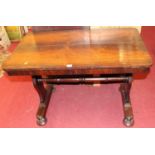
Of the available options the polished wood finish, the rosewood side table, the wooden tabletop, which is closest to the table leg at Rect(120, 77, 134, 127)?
the rosewood side table

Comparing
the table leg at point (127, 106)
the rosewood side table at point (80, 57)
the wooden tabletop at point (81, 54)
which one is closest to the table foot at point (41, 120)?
the rosewood side table at point (80, 57)

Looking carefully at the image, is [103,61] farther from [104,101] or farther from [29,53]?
[104,101]

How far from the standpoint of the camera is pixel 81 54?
4.63 ft

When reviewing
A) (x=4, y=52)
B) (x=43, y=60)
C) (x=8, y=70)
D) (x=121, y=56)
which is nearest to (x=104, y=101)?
(x=121, y=56)

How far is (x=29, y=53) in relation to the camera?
1.47m

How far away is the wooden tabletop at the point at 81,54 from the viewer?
1.30 meters

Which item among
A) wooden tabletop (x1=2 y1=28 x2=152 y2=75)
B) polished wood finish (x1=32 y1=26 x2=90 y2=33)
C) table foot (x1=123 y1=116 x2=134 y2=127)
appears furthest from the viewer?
polished wood finish (x1=32 y1=26 x2=90 y2=33)

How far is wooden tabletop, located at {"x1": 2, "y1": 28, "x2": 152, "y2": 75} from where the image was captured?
1.30 meters

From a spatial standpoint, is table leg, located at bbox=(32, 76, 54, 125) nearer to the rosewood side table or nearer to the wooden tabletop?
the rosewood side table

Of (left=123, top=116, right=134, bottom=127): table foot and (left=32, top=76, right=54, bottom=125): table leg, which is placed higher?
(left=32, top=76, right=54, bottom=125): table leg

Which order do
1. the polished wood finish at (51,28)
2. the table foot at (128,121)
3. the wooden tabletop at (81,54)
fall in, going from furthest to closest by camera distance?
the polished wood finish at (51,28)
the table foot at (128,121)
the wooden tabletop at (81,54)

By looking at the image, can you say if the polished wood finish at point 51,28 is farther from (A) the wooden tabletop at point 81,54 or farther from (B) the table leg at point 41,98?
(B) the table leg at point 41,98

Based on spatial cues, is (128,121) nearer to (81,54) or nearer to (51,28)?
(81,54)

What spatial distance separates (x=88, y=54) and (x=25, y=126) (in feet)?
2.87
